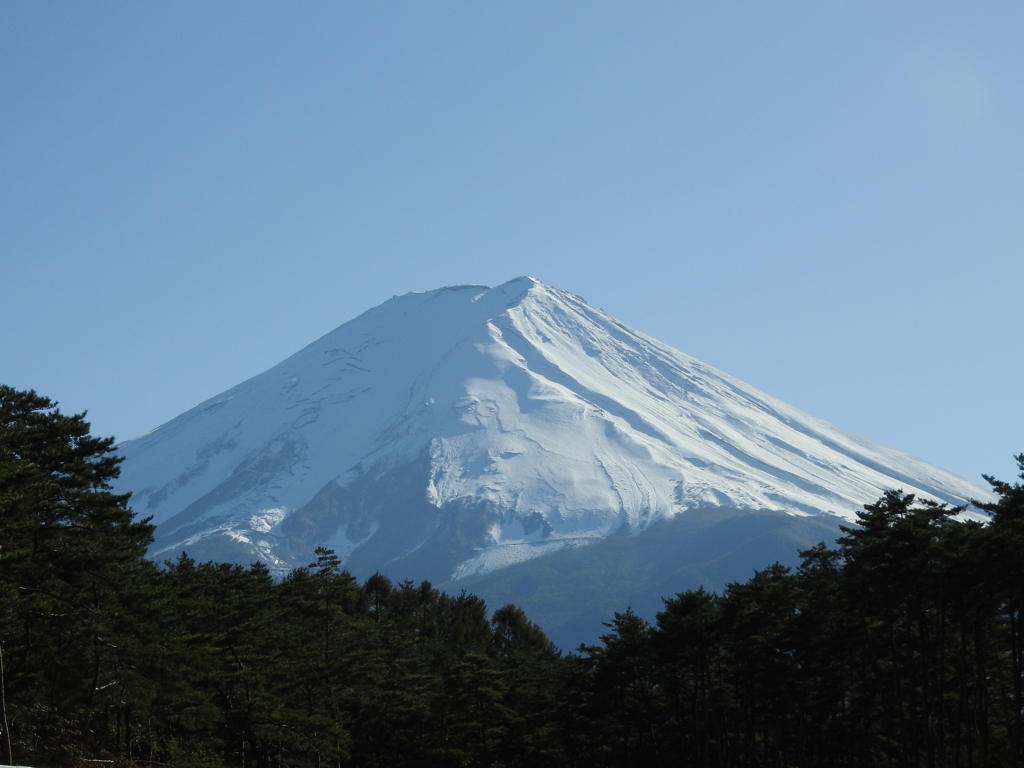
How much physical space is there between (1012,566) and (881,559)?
4973 mm

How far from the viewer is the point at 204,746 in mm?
42594

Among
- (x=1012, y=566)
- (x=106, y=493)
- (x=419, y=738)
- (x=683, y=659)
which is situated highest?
(x=106, y=493)

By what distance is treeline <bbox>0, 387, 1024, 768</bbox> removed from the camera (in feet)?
105

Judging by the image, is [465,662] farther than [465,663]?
Yes

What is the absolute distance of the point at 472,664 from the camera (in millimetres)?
54312

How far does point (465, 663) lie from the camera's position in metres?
54.2

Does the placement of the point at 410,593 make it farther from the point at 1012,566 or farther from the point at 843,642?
the point at 1012,566

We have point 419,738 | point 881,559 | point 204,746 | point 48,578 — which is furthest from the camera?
point 419,738

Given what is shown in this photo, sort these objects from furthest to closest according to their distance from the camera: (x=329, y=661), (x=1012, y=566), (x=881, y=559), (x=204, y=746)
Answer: (x=329, y=661) < (x=204, y=746) < (x=881, y=559) < (x=1012, y=566)

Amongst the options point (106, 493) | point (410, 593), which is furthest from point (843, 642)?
point (410, 593)

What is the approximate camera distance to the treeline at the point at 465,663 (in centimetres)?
3194

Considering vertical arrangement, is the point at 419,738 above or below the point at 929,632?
below

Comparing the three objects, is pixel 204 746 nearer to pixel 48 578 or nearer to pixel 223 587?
pixel 223 587

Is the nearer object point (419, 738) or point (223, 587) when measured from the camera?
point (223, 587)
